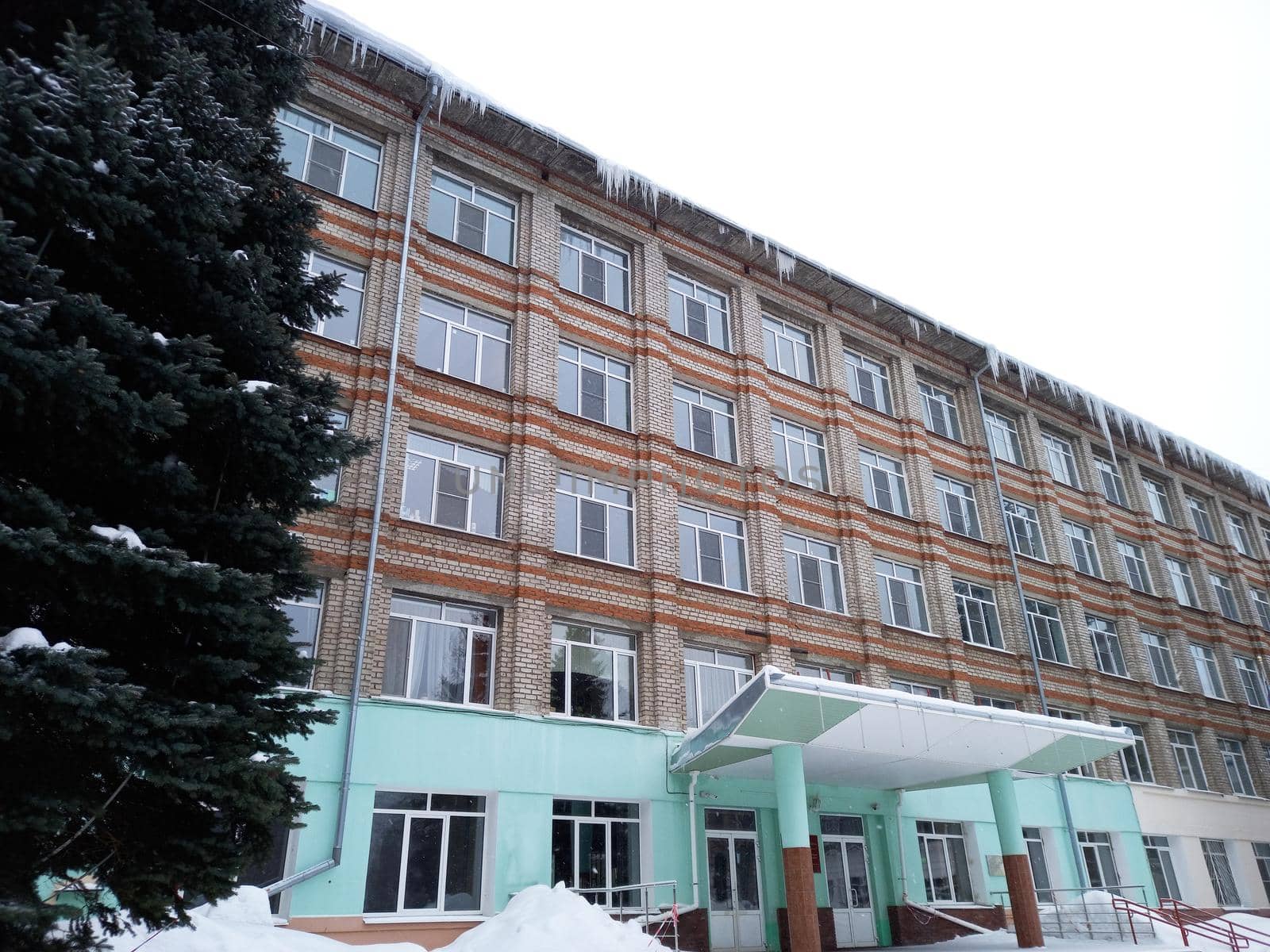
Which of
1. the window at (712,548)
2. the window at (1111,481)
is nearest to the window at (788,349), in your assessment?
the window at (712,548)

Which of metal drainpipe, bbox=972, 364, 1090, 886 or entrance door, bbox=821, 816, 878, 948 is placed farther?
metal drainpipe, bbox=972, 364, 1090, 886

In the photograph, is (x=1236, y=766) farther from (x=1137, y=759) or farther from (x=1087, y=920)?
(x=1087, y=920)

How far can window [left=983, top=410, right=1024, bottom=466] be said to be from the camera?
28.6m

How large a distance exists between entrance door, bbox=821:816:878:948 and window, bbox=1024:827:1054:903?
223 inches

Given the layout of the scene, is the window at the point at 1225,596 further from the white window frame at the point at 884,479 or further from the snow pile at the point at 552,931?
the snow pile at the point at 552,931

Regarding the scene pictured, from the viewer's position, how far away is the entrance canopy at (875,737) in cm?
1353

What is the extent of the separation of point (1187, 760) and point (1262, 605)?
11.4 metres

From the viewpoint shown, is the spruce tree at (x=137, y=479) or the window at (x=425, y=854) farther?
the window at (x=425, y=854)

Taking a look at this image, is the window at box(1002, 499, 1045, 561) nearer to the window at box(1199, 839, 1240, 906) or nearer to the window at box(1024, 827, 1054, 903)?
the window at box(1024, 827, 1054, 903)

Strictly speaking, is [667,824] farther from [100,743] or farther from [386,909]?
[100,743]

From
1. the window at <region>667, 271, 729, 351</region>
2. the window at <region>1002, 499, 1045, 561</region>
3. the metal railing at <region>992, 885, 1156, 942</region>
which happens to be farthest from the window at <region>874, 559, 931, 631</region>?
the window at <region>667, 271, 729, 351</region>

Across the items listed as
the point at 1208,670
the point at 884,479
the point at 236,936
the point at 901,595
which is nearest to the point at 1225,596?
the point at 1208,670

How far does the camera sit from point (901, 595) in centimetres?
2342

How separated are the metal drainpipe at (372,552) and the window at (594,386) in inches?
153
